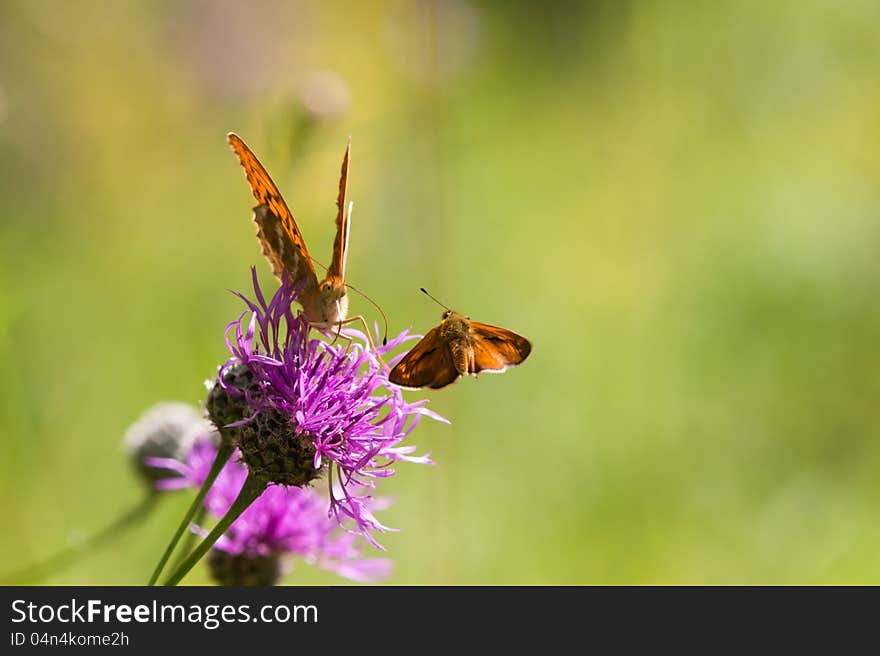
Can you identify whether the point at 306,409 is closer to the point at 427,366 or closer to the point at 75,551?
the point at 427,366

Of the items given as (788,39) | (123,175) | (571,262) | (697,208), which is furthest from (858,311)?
(123,175)

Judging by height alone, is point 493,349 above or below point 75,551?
above

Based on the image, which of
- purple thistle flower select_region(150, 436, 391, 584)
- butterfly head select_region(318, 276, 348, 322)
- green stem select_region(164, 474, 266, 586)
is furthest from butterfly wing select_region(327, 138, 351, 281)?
purple thistle flower select_region(150, 436, 391, 584)

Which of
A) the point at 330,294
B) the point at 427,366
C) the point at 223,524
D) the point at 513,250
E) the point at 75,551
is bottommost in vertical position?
the point at 223,524

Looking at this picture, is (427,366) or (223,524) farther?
(427,366)

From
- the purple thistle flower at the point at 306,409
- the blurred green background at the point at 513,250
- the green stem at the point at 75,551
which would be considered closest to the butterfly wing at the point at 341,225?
the purple thistle flower at the point at 306,409

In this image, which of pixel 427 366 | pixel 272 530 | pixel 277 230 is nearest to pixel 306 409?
pixel 427 366

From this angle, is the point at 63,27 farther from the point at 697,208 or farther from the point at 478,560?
the point at 697,208
